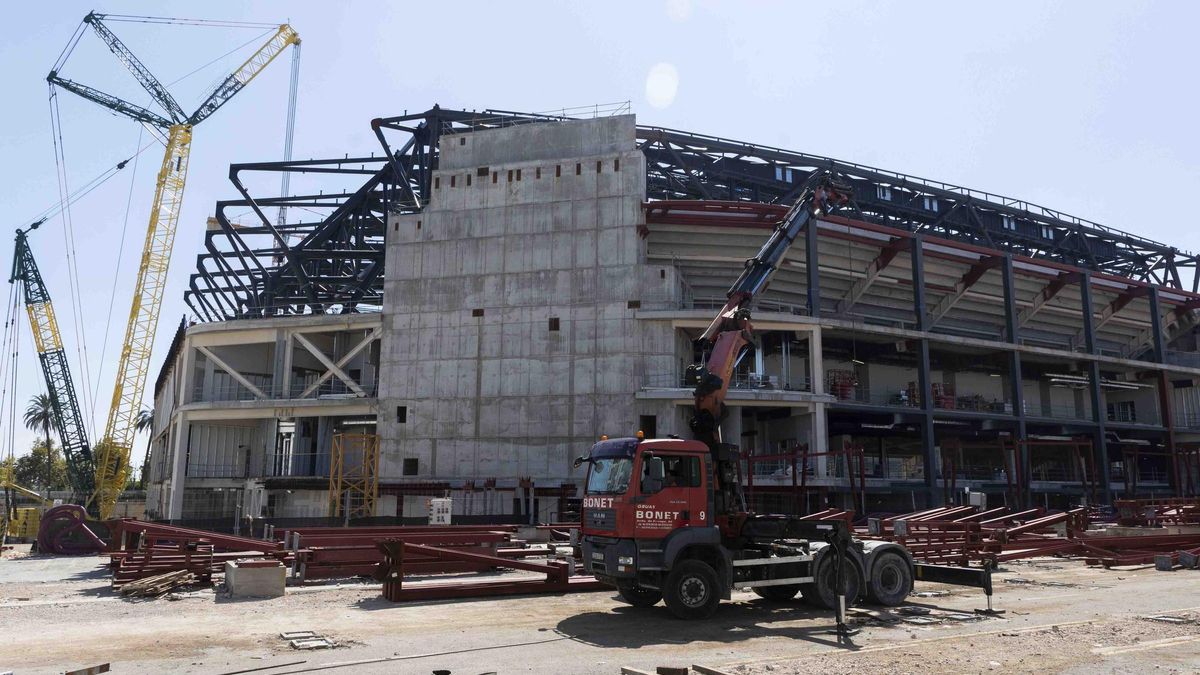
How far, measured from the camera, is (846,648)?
11727mm

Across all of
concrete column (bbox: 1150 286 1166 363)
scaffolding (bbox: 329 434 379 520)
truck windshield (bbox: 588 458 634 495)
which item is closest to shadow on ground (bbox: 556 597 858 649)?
truck windshield (bbox: 588 458 634 495)

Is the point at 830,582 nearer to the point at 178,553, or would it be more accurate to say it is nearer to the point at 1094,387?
the point at 178,553

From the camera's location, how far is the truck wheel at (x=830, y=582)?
606 inches

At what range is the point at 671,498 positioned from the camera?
14.6 meters

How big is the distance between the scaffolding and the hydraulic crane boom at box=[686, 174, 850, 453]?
2540 centimetres

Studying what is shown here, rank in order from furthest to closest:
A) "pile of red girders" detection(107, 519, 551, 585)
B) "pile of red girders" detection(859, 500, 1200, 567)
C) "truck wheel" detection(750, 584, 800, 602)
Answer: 1. "pile of red girders" detection(859, 500, 1200, 567)
2. "pile of red girders" detection(107, 519, 551, 585)
3. "truck wheel" detection(750, 584, 800, 602)

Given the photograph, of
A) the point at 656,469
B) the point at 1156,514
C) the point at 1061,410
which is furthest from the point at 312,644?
the point at 1061,410

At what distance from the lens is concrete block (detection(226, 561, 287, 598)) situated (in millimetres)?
17797

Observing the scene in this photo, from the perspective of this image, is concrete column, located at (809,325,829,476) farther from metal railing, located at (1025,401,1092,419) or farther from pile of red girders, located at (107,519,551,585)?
metal railing, located at (1025,401,1092,419)

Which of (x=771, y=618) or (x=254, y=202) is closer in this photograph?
(x=771, y=618)

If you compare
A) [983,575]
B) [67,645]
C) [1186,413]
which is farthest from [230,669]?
[1186,413]

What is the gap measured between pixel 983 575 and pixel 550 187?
33048mm

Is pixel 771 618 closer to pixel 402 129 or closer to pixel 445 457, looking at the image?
pixel 445 457

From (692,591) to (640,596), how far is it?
155 centimetres
